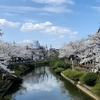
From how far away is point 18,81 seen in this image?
25.7 metres

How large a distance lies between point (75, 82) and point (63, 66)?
13450 millimetres

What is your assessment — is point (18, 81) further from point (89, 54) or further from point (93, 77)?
Answer: point (89, 54)

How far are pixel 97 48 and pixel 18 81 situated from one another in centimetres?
1520

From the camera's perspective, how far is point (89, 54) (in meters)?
13.3

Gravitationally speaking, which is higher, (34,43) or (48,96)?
(34,43)

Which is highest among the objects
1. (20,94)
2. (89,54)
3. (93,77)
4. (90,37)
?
(90,37)

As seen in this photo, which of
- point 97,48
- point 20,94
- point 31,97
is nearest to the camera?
point 97,48

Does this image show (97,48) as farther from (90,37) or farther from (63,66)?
(63,66)

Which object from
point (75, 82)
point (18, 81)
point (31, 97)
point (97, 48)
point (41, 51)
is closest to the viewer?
point (97, 48)

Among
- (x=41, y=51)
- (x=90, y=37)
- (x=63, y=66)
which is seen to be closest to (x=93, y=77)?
(x=90, y=37)

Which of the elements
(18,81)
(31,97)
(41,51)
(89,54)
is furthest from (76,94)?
(41,51)

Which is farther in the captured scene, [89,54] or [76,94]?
[76,94]

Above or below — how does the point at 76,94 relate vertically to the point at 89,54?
below

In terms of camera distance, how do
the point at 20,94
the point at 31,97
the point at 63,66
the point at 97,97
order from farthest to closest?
the point at 63,66
the point at 20,94
the point at 31,97
the point at 97,97
